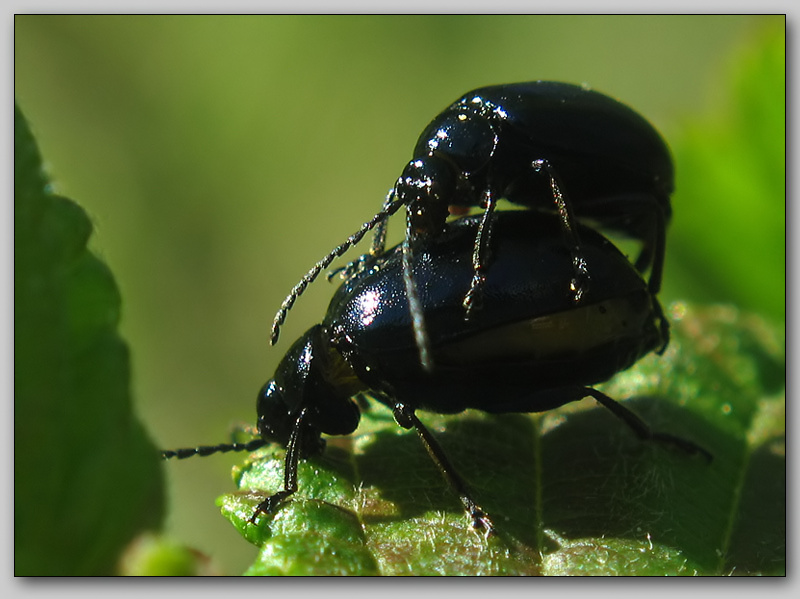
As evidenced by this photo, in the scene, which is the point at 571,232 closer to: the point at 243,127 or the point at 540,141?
the point at 540,141

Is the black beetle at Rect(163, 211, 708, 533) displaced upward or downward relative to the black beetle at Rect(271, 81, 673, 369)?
downward

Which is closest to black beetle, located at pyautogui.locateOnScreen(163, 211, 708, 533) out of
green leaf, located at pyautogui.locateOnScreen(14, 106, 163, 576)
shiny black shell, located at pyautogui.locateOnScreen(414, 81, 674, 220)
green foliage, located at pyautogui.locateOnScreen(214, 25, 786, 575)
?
green foliage, located at pyautogui.locateOnScreen(214, 25, 786, 575)

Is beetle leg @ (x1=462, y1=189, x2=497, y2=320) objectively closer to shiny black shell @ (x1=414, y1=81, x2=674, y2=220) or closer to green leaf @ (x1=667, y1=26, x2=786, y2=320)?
shiny black shell @ (x1=414, y1=81, x2=674, y2=220)

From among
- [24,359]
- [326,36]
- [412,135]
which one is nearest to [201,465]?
[24,359]

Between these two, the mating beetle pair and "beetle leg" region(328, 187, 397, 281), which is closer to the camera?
the mating beetle pair

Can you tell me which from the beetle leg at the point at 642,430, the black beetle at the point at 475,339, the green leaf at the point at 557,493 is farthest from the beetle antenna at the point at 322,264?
the beetle leg at the point at 642,430

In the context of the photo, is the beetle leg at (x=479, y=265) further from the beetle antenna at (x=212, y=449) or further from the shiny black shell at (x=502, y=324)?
the beetle antenna at (x=212, y=449)
